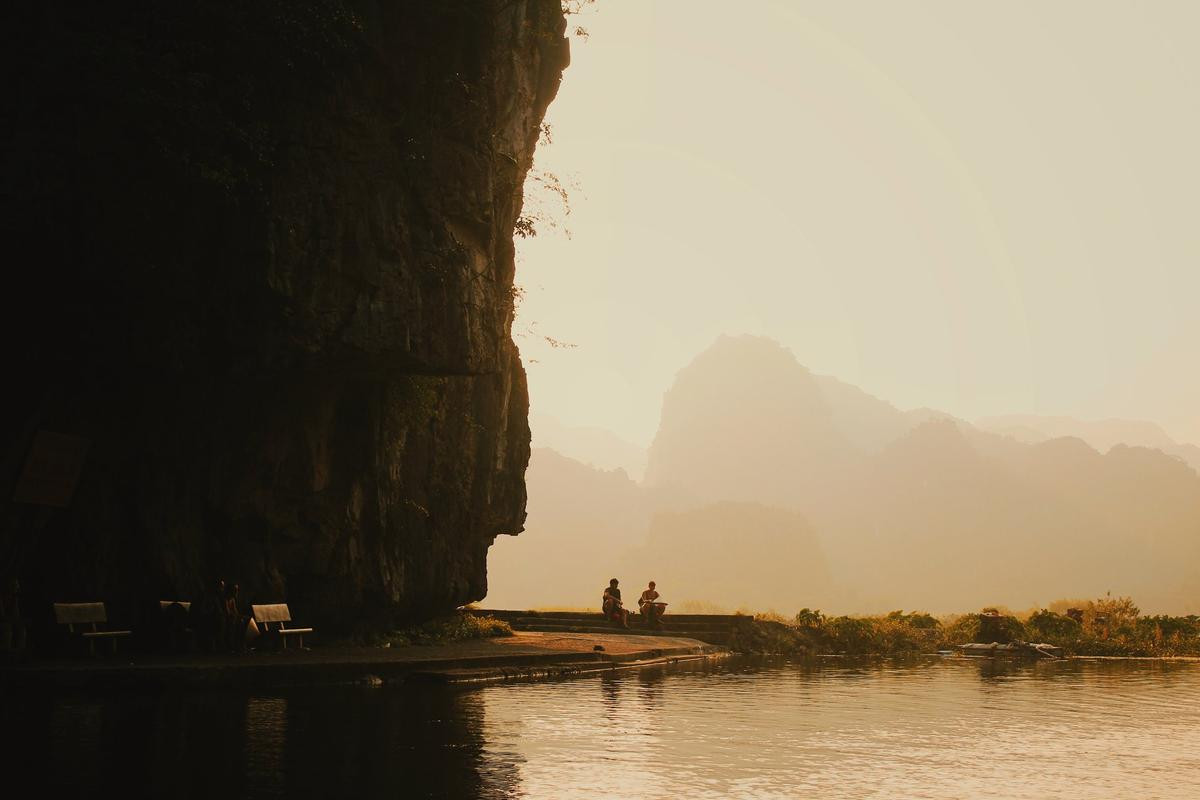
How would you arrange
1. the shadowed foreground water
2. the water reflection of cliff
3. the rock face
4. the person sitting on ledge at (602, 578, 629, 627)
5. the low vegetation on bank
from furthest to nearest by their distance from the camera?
the person sitting on ledge at (602, 578, 629, 627), the low vegetation on bank, the rock face, the shadowed foreground water, the water reflection of cliff

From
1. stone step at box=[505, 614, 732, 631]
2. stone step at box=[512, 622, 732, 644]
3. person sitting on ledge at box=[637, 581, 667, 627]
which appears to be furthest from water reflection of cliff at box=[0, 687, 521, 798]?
stone step at box=[505, 614, 732, 631]

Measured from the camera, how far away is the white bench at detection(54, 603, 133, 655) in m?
18.0

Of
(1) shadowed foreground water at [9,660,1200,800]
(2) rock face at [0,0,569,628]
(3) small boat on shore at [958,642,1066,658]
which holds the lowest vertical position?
(3) small boat on shore at [958,642,1066,658]

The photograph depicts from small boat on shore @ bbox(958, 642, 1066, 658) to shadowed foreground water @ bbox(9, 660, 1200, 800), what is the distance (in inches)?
515

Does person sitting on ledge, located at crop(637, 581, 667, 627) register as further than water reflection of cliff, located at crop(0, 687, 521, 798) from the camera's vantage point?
Yes

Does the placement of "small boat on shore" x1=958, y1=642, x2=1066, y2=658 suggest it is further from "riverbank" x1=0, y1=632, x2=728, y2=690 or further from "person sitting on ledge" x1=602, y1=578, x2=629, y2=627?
"riverbank" x1=0, y1=632, x2=728, y2=690

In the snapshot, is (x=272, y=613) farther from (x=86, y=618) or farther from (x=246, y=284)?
(x=246, y=284)

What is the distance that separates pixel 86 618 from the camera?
1830 cm

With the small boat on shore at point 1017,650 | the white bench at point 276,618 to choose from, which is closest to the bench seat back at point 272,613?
the white bench at point 276,618

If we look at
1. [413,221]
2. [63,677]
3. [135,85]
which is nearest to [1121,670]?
[413,221]

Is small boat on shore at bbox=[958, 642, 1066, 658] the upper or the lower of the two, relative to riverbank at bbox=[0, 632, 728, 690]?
lower

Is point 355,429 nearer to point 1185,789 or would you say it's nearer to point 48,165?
point 48,165


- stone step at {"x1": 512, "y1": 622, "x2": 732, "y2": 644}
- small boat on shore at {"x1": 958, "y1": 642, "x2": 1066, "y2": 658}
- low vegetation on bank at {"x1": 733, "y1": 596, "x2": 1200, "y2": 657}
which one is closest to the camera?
small boat on shore at {"x1": 958, "y1": 642, "x2": 1066, "y2": 658}

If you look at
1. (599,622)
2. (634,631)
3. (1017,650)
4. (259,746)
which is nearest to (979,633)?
(1017,650)
